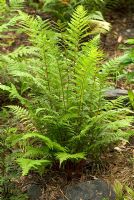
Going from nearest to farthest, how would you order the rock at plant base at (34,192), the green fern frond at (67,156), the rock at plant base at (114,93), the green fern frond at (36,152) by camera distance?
1. the green fern frond at (67,156)
2. the green fern frond at (36,152)
3. the rock at plant base at (34,192)
4. the rock at plant base at (114,93)

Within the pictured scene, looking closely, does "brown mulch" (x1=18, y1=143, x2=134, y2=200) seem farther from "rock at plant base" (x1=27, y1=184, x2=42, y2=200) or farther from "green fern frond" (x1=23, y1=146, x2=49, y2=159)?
"green fern frond" (x1=23, y1=146, x2=49, y2=159)

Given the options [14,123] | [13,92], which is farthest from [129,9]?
[13,92]

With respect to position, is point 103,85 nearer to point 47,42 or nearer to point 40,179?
point 47,42

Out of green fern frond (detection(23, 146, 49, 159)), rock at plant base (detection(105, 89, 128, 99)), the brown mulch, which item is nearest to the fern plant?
green fern frond (detection(23, 146, 49, 159))

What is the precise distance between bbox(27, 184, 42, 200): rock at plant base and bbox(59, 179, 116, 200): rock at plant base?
0.85ft

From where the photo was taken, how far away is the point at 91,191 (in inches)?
148

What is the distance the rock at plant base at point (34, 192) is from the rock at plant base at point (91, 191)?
259 millimetres

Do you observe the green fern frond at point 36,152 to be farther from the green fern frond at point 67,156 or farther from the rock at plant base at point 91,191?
the rock at plant base at point 91,191

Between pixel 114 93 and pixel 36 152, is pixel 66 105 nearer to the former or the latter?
pixel 36 152

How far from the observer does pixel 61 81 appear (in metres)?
3.75

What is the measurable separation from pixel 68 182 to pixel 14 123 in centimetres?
95

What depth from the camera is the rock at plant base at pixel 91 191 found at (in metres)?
3.73

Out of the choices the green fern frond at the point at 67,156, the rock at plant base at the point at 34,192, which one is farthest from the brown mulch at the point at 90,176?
the green fern frond at the point at 67,156

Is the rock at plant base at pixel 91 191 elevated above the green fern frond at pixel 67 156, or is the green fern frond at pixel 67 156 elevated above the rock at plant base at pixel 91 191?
the green fern frond at pixel 67 156
